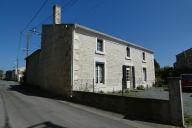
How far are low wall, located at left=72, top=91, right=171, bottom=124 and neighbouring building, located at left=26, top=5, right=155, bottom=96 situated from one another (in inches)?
158

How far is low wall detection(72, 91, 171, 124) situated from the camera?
28.7ft

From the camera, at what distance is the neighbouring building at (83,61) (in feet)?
53.0

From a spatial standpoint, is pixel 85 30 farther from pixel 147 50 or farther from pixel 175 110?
pixel 147 50

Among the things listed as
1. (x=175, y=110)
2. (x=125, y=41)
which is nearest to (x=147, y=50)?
(x=125, y=41)

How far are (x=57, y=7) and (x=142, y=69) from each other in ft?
39.5

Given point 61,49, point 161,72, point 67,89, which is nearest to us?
point 67,89

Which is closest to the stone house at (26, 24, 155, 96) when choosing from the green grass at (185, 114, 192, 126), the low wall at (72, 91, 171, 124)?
the low wall at (72, 91, 171, 124)

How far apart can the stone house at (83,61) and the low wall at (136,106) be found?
3.59 m

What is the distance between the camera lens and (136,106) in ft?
32.0

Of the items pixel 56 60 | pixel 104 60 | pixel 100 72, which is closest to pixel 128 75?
pixel 104 60

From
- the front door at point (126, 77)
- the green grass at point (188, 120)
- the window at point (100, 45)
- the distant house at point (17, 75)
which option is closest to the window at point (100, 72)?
the window at point (100, 45)

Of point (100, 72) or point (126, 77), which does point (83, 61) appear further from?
point (126, 77)

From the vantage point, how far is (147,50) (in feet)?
91.4

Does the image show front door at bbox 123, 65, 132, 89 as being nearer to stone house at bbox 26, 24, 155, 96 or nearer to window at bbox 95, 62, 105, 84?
stone house at bbox 26, 24, 155, 96
